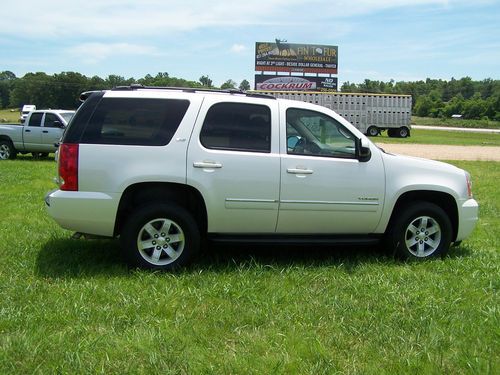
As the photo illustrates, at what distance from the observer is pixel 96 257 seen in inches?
231

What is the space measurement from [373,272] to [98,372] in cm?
307

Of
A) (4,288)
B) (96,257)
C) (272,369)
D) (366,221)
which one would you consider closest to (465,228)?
(366,221)

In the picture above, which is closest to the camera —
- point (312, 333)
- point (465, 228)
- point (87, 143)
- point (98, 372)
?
point (98, 372)

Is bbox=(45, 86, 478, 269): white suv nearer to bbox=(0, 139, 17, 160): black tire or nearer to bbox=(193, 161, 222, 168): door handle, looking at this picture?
bbox=(193, 161, 222, 168): door handle

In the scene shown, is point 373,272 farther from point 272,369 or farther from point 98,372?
point 98,372

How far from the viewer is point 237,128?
17.8ft

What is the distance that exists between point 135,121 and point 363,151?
7.68 ft

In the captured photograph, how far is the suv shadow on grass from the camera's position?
17.6 ft

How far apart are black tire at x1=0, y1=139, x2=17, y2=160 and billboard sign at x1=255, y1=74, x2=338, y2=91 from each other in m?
40.0

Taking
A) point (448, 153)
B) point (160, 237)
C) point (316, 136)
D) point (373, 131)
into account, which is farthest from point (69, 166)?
point (373, 131)

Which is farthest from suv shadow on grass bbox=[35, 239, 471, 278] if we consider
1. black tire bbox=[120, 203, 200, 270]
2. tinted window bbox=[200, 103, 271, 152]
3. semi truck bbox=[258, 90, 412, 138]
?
semi truck bbox=[258, 90, 412, 138]

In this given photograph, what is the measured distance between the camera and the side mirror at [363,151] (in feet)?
18.3

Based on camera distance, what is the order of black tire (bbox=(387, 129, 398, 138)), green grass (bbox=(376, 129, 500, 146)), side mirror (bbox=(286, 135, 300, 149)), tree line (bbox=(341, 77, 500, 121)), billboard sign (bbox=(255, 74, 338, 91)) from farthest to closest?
tree line (bbox=(341, 77, 500, 121)), billboard sign (bbox=(255, 74, 338, 91)), black tire (bbox=(387, 129, 398, 138)), green grass (bbox=(376, 129, 500, 146)), side mirror (bbox=(286, 135, 300, 149))

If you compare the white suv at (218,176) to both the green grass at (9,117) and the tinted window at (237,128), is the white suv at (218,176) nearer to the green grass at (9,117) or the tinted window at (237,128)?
the tinted window at (237,128)
